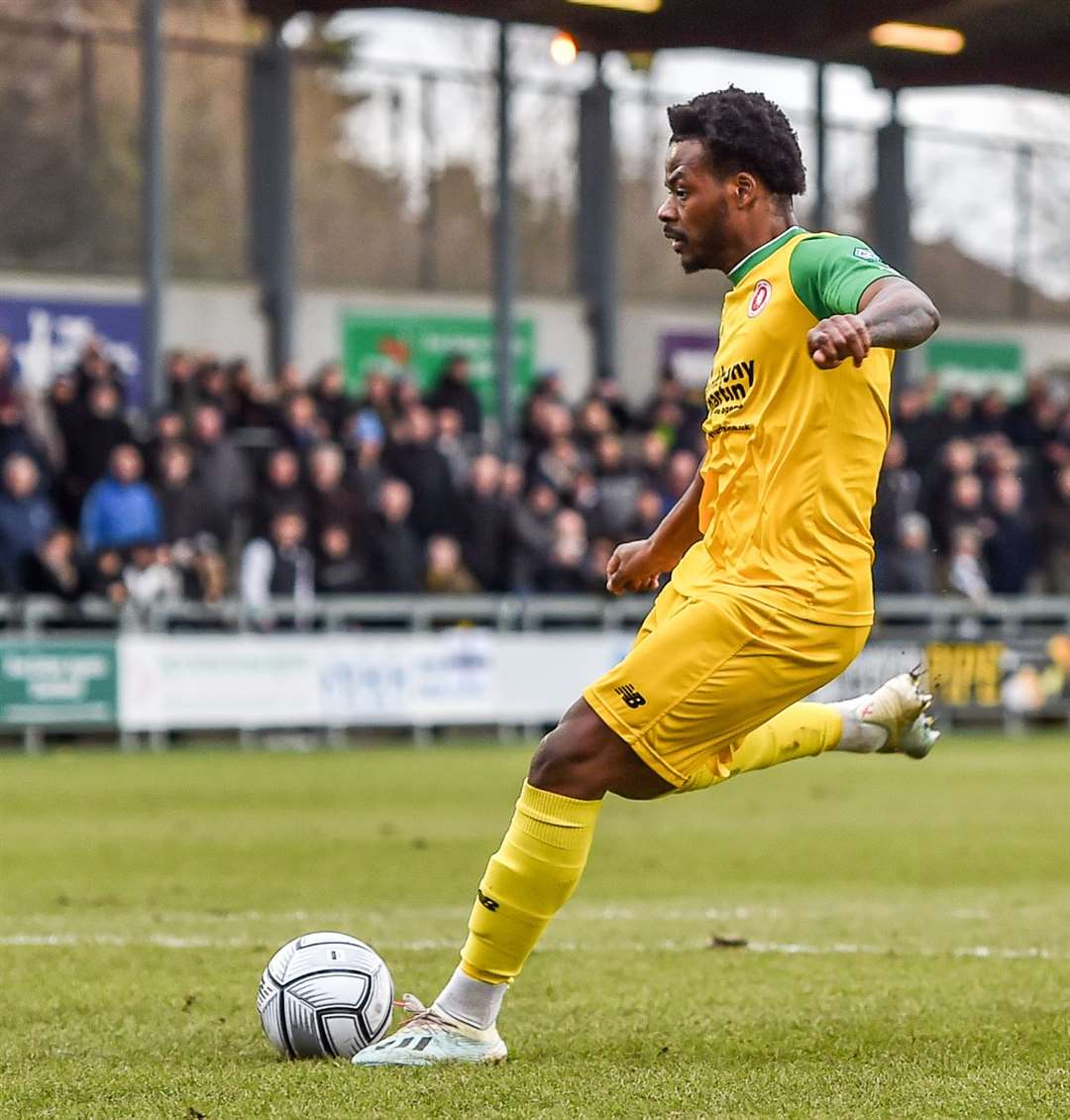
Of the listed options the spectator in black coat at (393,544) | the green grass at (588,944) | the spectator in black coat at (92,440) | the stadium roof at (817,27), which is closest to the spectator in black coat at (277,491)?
the spectator in black coat at (393,544)

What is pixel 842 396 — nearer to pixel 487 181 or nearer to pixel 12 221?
pixel 12 221

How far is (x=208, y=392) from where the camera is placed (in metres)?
18.9

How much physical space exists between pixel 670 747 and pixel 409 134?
897 inches

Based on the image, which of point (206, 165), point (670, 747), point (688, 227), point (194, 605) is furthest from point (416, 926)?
point (206, 165)

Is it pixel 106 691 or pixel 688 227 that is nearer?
pixel 688 227

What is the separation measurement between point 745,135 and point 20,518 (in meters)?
12.4

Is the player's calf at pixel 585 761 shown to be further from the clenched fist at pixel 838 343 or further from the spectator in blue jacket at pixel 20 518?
the spectator in blue jacket at pixel 20 518

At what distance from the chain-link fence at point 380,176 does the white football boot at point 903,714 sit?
64.1 feet

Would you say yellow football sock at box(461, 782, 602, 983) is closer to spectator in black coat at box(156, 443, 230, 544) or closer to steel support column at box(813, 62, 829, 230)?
spectator in black coat at box(156, 443, 230, 544)

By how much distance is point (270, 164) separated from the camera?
26438 millimetres

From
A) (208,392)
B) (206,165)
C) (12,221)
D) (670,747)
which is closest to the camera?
(670,747)

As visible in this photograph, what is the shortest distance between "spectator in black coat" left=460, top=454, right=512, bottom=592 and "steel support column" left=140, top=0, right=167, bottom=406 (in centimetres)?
360

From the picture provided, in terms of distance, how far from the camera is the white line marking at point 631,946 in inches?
288

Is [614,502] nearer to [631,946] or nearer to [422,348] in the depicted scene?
[422,348]
